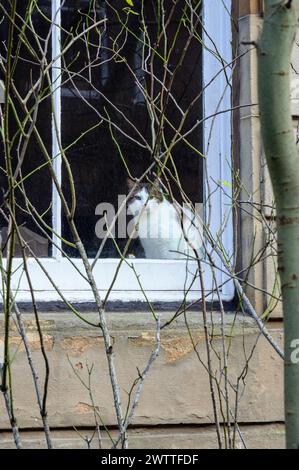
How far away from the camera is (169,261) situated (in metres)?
3.25

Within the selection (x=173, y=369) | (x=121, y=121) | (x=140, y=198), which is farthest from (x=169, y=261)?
(x=121, y=121)

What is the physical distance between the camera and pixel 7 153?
1722 millimetres

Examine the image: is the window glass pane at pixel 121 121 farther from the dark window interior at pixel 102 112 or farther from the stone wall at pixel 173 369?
the stone wall at pixel 173 369

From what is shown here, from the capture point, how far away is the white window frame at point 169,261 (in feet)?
10.2

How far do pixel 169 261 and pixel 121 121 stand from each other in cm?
59

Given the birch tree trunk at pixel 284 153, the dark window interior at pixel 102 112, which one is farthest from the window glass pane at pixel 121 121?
the birch tree trunk at pixel 284 153

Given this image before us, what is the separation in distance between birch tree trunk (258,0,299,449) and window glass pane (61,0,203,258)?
2.07 metres

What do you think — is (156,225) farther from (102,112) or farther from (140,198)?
(102,112)

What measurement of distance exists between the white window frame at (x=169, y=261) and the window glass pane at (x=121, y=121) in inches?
1.9

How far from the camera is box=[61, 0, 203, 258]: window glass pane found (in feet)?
10.6

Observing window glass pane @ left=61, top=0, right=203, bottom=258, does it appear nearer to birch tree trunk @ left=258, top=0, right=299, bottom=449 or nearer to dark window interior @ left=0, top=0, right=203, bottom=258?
Answer: dark window interior @ left=0, top=0, right=203, bottom=258

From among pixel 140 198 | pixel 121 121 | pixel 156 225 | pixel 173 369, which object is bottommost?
pixel 173 369
